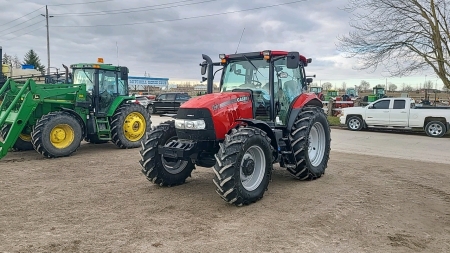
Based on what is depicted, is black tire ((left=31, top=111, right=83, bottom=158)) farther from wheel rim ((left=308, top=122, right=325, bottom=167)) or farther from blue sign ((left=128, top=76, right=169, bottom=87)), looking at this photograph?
blue sign ((left=128, top=76, right=169, bottom=87))

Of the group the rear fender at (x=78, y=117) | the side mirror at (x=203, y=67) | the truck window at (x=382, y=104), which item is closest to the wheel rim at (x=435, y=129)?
the truck window at (x=382, y=104)

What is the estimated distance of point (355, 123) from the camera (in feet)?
56.4

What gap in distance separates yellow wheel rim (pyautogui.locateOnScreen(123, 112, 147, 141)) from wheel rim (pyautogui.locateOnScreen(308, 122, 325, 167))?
5.76 metres

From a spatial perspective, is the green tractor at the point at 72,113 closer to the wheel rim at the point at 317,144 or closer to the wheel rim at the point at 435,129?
the wheel rim at the point at 317,144

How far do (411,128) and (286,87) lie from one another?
1160 centimetres

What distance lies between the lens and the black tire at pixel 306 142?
6270 millimetres

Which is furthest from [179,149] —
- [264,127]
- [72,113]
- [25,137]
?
[25,137]

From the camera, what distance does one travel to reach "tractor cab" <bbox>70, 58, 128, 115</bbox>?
→ 1041cm

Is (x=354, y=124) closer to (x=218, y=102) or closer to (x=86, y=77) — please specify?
(x=86, y=77)

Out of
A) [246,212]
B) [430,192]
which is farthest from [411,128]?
[246,212]

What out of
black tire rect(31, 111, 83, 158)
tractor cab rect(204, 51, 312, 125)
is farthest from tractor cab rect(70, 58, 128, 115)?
tractor cab rect(204, 51, 312, 125)

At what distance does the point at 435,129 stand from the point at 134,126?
12038mm

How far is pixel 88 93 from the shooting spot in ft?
34.0

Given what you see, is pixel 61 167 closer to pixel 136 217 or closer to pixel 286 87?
pixel 136 217
